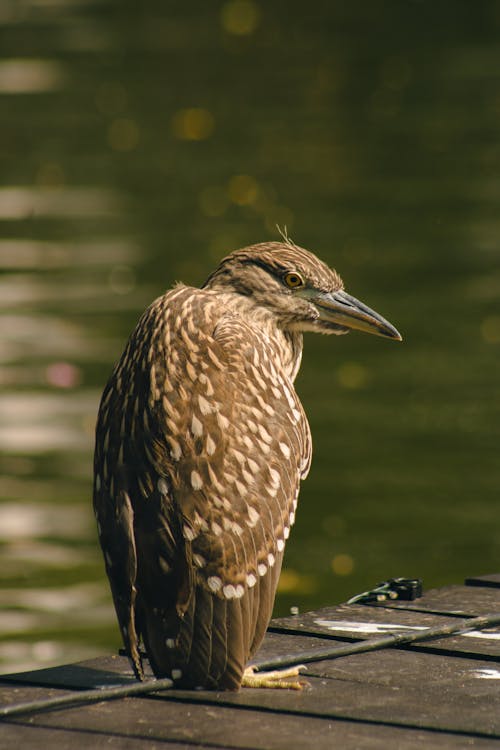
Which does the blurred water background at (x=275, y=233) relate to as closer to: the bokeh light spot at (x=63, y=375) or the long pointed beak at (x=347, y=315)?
the bokeh light spot at (x=63, y=375)

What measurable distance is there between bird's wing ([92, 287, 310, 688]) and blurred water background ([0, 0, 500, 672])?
382cm

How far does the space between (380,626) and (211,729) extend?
1343mm

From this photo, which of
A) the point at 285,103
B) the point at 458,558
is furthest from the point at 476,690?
the point at 285,103

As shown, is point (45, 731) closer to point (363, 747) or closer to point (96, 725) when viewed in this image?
point (96, 725)

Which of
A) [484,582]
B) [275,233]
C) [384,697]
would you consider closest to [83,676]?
[384,697]

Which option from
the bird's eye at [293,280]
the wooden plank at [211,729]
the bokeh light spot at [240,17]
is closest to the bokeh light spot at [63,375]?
the bird's eye at [293,280]

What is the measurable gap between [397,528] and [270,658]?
5763 mm

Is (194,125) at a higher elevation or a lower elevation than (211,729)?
higher

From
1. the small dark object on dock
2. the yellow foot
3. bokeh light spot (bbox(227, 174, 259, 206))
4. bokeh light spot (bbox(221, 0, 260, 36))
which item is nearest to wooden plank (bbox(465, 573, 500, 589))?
the small dark object on dock

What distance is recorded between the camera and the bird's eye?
5707 mm

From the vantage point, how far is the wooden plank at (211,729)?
4578 millimetres

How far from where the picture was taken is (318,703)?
499 centimetres

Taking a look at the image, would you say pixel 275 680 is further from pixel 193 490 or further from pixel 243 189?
pixel 243 189

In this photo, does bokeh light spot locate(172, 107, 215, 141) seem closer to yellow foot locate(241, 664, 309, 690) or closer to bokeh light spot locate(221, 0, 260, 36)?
bokeh light spot locate(221, 0, 260, 36)
